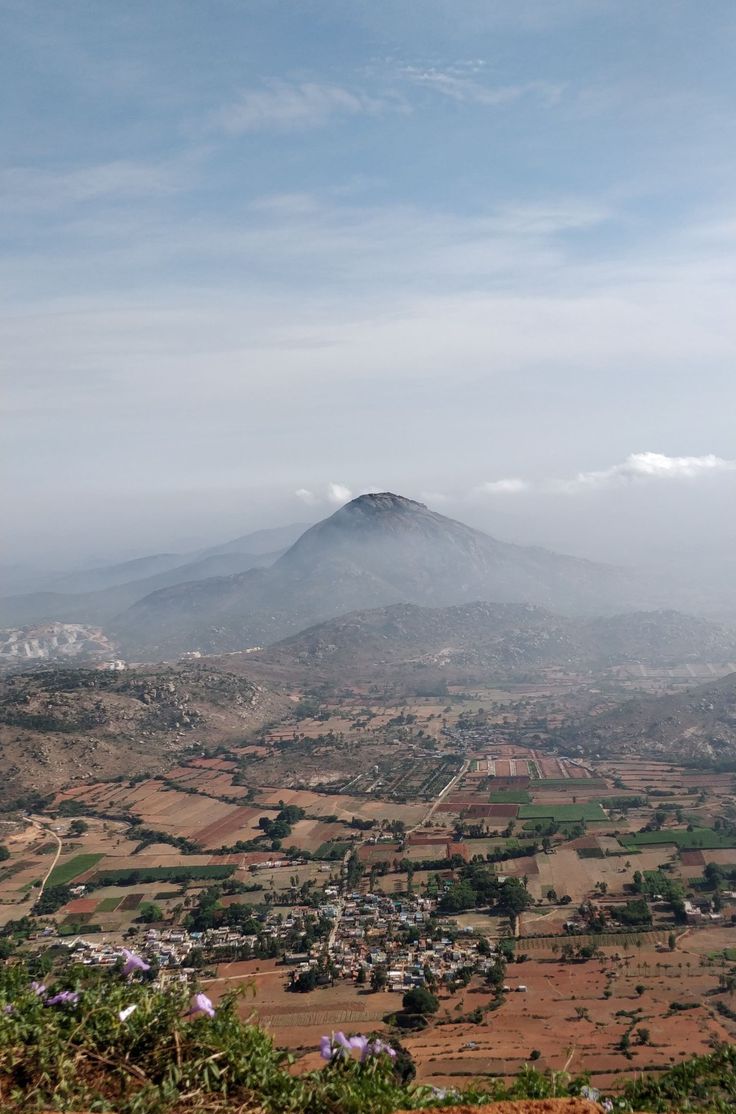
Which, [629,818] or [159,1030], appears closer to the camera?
[159,1030]

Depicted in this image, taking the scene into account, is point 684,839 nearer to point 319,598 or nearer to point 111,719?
point 111,719

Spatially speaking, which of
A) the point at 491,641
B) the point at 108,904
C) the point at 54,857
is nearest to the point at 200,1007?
the point at 108,904

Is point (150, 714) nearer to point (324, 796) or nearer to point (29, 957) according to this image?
point (324, 796)

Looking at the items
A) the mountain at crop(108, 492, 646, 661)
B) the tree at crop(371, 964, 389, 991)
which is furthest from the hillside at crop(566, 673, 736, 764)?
the mountain at crop(108, 492, 646, 661)

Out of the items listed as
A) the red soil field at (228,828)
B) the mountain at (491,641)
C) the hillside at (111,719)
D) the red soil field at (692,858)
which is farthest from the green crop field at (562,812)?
the mountain at (491,641)

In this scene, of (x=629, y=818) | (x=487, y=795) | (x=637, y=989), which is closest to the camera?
(x=637, y=989)

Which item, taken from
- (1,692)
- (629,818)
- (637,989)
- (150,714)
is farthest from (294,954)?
(1,692)

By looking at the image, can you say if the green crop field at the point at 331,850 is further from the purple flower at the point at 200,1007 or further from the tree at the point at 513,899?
the purple flower at the point at 200,1007

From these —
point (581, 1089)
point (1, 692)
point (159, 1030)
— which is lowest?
point (1, 692)
